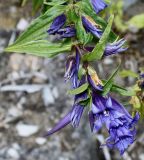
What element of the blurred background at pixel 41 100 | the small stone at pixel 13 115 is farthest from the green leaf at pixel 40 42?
the small stone at pixel 13 115

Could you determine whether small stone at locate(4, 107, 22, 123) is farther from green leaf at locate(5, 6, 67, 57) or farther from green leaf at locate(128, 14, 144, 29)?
green leaf at locate(5, 6, 67, 57)

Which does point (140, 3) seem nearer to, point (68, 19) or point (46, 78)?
point (46, 78)

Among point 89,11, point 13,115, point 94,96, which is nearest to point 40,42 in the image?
point 89,11

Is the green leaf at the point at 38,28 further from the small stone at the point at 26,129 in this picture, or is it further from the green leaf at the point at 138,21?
the green leaf at the point at 138,21

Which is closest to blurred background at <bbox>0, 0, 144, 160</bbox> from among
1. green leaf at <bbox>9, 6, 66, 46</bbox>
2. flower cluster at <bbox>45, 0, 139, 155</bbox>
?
green leaf at <bbox>9, 6, 66, 46</bbox>

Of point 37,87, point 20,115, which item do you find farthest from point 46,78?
point 20,115
